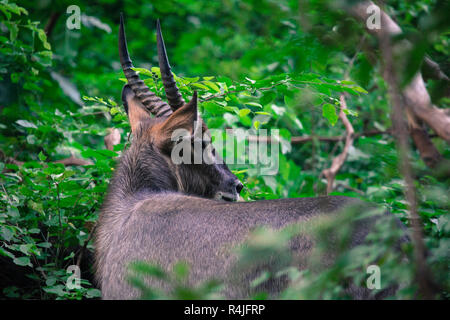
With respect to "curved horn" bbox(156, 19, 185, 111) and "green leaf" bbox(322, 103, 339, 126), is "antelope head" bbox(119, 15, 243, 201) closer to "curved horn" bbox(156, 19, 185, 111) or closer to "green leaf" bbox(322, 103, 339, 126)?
"curved horn" bbox(156, 19, 185, 111)

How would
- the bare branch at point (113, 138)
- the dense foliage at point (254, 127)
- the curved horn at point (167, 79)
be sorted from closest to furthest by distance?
the dense foliage at point (254, 127) < the curved horn at point (167, 79) < the bare branch at point (113, 138)

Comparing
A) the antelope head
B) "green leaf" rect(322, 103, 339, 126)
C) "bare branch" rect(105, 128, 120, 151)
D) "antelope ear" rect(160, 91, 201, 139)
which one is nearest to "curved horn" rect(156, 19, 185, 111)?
the antelope head

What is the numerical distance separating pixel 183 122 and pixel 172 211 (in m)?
0.98

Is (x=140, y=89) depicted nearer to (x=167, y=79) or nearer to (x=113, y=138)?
(x=167, y=79)

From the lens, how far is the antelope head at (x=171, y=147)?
4.07 m

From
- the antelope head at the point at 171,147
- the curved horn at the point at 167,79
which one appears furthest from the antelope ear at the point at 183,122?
the curved horn at the point at 167,79

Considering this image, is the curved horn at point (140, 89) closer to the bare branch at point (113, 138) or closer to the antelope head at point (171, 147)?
the antelope head at point (171, 147)

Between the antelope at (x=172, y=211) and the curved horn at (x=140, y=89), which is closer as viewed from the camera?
the antelope at (x=172, y=211)

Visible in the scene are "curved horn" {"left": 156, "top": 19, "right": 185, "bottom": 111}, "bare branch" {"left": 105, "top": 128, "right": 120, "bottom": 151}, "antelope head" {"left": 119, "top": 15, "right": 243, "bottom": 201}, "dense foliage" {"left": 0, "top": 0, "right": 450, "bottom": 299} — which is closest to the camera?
"dense foliage" {"left": 0, "top": 0, "right": 450, "bottom": 299}

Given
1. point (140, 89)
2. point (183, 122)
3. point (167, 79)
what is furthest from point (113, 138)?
point (183, 122)

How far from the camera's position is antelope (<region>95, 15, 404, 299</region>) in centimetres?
281

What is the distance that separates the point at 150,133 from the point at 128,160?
0.33 m

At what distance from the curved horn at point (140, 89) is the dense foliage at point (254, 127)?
0.14 m
